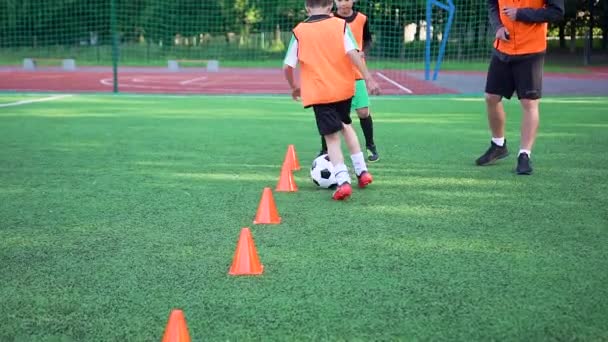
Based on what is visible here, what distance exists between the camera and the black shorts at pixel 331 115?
5.45 m

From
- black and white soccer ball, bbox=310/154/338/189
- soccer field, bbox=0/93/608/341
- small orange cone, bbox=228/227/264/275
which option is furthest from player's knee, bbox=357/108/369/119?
small orange cone, bbox=228/227/264/275

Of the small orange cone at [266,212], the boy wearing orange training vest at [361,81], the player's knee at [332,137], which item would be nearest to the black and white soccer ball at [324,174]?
the player's knee at [332,137]

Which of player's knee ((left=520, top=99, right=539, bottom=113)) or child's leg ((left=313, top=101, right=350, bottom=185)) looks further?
player's knee ((left=520, top=99, right=539, bottom=113))

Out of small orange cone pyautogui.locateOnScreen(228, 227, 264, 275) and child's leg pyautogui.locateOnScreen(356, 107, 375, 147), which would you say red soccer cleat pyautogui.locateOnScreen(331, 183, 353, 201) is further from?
child's leg pyautogui.locateOnScreen(356, 107, 375, 147)

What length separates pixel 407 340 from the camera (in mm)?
2643

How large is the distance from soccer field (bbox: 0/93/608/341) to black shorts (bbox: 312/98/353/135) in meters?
0.50

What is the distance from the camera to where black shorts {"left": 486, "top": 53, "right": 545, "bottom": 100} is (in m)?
6.32

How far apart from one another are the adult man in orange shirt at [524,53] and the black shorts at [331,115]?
1.72m

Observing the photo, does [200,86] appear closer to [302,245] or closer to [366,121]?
[366,121]

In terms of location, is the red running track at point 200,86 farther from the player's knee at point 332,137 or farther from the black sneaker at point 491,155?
the player's knee at point 332,137

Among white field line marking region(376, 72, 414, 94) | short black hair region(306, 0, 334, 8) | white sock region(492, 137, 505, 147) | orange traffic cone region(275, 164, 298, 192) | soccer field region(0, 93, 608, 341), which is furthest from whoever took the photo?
white field line marking region(376, 72, 414, 94)

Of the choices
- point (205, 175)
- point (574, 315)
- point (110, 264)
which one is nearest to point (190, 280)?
point (110, 264)

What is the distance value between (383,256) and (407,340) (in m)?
1.12

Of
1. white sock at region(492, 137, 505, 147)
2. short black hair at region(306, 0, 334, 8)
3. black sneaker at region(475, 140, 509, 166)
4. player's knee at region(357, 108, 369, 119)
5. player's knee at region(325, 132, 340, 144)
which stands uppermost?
short black hair at region(306, 0, 334, 8)
